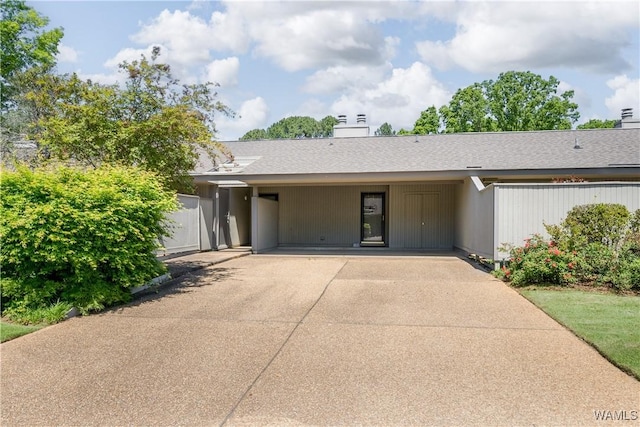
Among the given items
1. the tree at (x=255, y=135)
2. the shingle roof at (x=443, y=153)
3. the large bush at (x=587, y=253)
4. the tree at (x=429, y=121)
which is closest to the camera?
the large bush at (x=587, y=253)

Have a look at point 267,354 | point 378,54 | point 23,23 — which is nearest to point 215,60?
point 378,54


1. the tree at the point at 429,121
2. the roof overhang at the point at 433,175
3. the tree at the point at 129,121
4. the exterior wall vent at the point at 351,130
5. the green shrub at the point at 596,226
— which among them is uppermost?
the tree at the point at 429,121

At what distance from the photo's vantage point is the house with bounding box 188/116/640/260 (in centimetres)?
1389

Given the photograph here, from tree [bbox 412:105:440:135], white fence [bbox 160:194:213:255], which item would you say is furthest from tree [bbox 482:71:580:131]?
white fence [bbox 160:194:213:255]

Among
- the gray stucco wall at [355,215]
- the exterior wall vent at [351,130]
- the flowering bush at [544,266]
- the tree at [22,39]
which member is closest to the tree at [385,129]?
the exterior wall vent at [351,130]

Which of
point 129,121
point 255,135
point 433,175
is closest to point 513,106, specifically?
point 433,175

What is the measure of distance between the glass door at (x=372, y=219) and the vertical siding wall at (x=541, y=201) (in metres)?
9.04

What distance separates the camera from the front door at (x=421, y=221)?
18.6 m

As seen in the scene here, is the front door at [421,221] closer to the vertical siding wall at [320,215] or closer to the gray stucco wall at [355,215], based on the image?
the gray stucco wall at [355,215]

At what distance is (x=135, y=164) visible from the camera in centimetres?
954

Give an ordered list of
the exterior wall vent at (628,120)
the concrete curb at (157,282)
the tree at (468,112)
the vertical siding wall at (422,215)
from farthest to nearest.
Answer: the tree at (468,112), the exterior wall vent at (628,120), the vertical siding wall at (422,215), the concrete curb at (157,282)

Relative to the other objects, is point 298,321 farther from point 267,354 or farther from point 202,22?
point 202,22

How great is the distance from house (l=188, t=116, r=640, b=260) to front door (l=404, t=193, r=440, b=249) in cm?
4

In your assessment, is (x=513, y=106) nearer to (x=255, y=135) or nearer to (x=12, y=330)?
(x=255, y=135)
